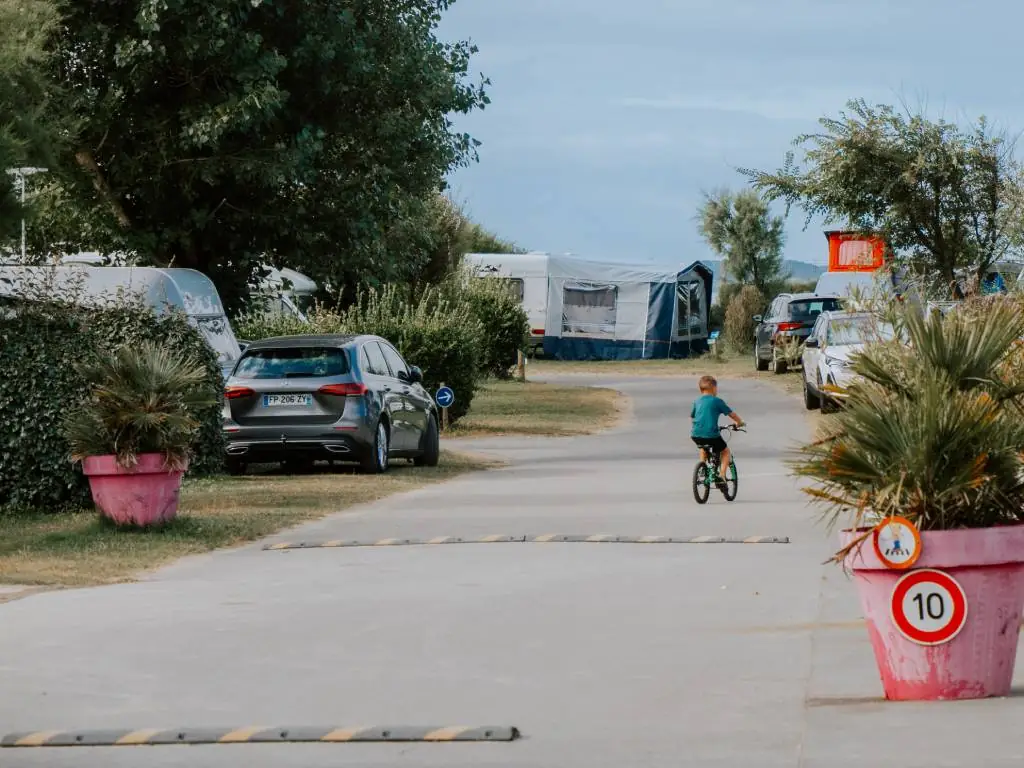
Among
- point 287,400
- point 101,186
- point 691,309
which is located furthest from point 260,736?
point 691,309

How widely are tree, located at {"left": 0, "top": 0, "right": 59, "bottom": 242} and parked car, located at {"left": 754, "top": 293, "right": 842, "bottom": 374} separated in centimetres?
2185

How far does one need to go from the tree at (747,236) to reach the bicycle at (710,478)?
50.6 m

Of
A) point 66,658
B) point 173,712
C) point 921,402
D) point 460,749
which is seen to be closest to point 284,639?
point 66,658

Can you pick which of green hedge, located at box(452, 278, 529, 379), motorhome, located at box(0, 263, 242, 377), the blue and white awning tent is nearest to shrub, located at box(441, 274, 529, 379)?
green hedge, located at box(452, 278, 529, 379)

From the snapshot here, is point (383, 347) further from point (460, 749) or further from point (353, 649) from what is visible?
point (460, 749)

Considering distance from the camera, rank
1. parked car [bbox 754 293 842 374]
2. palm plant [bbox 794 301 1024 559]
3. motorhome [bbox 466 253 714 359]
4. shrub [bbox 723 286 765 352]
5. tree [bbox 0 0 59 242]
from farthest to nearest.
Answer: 1. shrub [bbox 723 286 765 352]
2. motorhome [bbox 466 253 714 359]
3. parked car [bbox 754 293 842 374]
4. tree [bbox 0 0 59 242]
5. palm plant [bbox 794 301 1024 559]

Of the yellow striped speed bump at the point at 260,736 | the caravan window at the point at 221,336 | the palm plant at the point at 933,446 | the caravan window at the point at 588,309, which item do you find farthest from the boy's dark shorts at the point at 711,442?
the caravan window at the point at 588,309

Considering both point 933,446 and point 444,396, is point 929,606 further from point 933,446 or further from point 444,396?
point 444,396

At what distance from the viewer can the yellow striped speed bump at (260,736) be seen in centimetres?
730

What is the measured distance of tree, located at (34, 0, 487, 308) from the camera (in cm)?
2444

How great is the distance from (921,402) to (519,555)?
5787 millimetres

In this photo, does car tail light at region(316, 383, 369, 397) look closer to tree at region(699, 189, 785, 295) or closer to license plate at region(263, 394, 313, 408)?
license plate at region(263, 394, 313, 408)

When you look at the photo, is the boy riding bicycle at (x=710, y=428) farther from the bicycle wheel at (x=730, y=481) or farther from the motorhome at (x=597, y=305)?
the motorhome at (x=597, y=305)

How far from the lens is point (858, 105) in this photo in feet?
117
